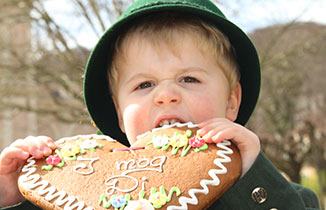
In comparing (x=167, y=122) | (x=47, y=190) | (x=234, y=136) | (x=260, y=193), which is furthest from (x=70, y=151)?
(x=260, y=193)

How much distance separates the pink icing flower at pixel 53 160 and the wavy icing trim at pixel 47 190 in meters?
0.07

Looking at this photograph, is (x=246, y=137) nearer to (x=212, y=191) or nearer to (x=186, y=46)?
(x=212, y=191)

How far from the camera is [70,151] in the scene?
164 cm

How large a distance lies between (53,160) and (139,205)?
49cm

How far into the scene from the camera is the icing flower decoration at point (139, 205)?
132 centimetres

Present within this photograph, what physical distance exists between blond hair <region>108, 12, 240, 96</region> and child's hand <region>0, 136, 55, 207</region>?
21.1 inches

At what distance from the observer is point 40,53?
26.5 feet

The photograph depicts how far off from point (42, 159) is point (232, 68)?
41.4 inches

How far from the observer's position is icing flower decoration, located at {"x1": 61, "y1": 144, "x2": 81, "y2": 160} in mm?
1623

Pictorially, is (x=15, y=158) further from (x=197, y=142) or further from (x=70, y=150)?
(x=197, y=142)

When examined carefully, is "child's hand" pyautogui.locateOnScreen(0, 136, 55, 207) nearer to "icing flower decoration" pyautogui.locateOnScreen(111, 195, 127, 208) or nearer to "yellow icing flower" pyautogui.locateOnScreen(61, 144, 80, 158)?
"yellow icing flower" pyautogui.locateOnScreen(61, 144, 80, 158)

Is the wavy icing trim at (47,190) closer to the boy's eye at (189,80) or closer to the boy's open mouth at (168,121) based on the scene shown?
the boy's open mouth at (168,121)

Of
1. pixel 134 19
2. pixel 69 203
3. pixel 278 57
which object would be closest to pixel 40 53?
pixel 278 57

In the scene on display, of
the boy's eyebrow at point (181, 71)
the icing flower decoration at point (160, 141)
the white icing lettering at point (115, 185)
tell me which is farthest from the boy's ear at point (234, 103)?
the white icing lettering at point (115, 185)
